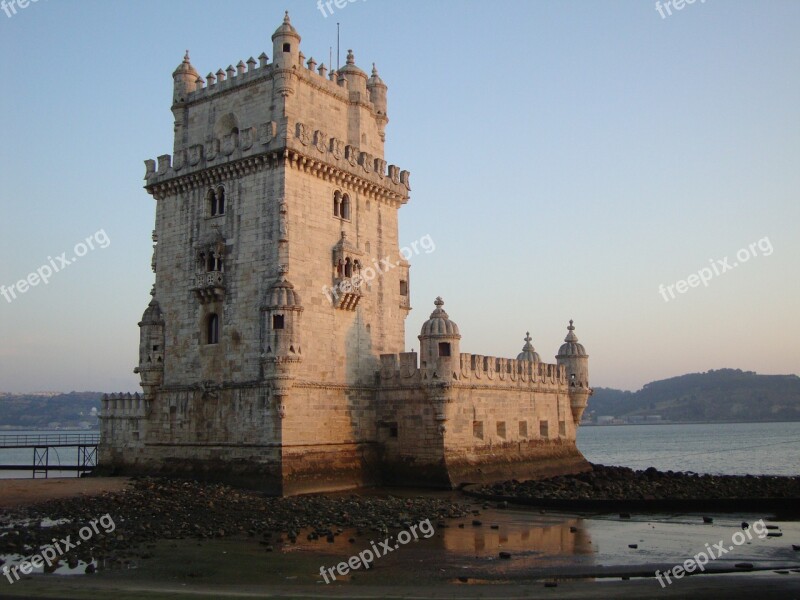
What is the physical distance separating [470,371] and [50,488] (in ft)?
64.3

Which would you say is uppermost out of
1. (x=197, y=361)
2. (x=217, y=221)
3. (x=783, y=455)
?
(x=217, y=221)

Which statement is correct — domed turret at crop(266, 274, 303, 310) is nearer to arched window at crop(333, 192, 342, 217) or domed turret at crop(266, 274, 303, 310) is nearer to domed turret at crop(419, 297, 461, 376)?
arched window at crop(333, 192, 342, 217)

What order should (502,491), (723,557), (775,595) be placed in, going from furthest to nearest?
1. (502,491)
2. (723,557)
3. (775,595)

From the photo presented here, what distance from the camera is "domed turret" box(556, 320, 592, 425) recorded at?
165 feet

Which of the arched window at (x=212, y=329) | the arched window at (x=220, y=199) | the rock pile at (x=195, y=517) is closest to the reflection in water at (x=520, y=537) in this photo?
the rock pile at (x=195, y=517)

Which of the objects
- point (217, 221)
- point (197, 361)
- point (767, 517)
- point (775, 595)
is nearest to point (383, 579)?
point (775, 595)

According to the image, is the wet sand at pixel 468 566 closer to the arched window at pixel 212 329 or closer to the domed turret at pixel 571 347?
the arched window at pixel 212 329

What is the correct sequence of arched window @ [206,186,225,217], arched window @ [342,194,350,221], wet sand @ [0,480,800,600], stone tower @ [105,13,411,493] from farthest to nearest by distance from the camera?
1. arched window @ [342,194,350,221]
2. arched window @ [206,186,225,217]
3. stone tower @ [105,13,411,493]
4. wet sand @ [0,480,800,600]

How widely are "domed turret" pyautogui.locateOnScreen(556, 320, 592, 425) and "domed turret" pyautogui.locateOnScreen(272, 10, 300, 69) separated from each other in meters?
24.9

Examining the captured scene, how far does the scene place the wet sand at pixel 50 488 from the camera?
1209 inches

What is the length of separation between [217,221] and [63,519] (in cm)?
1582

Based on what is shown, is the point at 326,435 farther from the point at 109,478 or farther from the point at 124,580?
the point at 124,580

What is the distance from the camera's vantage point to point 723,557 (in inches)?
856

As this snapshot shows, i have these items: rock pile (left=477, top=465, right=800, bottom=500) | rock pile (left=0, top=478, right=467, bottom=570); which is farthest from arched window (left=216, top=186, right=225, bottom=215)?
rock pile (left=477, top=465, right=800, bottom=500)
